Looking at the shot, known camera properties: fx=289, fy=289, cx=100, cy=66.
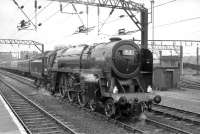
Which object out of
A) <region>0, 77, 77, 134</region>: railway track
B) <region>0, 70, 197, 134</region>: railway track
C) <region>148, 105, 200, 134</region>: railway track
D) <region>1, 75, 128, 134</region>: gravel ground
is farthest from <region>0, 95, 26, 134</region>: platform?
<region>148, 105, 200, 134</region>: railway track

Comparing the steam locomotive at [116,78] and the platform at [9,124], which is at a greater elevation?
the steam locomotive at [116,78]

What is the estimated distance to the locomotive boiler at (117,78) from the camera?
1080 cm

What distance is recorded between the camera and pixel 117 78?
37.2 ft

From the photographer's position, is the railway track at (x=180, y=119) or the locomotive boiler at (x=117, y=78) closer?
the railway track at (x=180, y=119)

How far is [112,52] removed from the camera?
11094 mm

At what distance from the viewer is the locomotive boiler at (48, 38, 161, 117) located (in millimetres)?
10802

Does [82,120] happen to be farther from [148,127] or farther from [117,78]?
[148,127]

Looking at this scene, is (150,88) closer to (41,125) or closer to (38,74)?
(41,125)

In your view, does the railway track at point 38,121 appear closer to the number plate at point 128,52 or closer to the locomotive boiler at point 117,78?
the locomotive boiler at point 117,78

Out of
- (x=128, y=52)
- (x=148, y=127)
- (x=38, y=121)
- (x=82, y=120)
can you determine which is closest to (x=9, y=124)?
(x=38, y=121)

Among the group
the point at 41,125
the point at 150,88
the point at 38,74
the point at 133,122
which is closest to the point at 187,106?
the point at 150,88

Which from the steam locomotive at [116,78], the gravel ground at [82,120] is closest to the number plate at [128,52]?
the steam locomotive at [116,78]

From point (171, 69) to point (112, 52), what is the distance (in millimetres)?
13464

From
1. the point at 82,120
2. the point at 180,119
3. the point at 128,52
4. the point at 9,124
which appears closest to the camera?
the point at 9,124
